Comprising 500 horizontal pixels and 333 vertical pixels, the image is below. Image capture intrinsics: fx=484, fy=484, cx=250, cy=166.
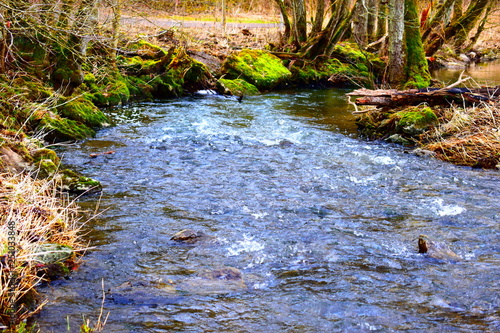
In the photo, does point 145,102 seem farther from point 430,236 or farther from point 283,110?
point 430,236

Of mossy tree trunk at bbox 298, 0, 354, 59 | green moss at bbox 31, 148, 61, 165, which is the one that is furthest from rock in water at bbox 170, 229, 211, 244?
mossy tree trunk at bbox 298, 0, 354, 59

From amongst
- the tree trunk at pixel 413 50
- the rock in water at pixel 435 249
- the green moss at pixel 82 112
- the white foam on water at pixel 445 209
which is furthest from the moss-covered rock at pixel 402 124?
the green moss at pixel 82 112

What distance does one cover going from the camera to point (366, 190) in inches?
295

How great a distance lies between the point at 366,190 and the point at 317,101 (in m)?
8.55

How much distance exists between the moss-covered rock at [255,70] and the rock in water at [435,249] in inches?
494

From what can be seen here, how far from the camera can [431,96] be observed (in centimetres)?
1080

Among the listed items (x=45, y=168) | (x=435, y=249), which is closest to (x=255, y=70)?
(x=45, y=168)

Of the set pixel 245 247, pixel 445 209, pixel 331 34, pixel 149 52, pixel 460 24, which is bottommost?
pixel 245 247

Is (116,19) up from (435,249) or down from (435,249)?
up

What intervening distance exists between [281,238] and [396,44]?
830 centimetres

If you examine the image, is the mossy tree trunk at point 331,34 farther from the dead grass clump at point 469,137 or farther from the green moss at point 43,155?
the green moss at point 43,155

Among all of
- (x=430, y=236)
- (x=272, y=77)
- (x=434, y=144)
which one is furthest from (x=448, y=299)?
(x=272, y=77)

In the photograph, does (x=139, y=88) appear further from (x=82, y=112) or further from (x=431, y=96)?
(x=431, y=96)

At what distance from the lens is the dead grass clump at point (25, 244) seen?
377cm
